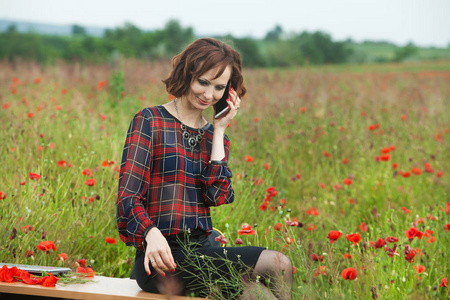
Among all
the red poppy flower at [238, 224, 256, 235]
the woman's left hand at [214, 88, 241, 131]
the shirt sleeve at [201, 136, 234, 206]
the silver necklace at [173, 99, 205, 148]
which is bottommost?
the red poppy flower at [238, 224, 256, 235]

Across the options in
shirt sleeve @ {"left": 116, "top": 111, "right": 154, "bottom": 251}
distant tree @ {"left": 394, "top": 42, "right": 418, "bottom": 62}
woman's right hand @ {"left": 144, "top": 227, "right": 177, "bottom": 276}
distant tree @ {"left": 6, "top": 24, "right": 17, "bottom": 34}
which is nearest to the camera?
woman's right hand @ {"left": 144, "top": 227, "right": 177, "bottom": 276}

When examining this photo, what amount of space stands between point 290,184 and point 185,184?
8.01 ft

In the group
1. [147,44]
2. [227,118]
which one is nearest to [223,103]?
[227,118]

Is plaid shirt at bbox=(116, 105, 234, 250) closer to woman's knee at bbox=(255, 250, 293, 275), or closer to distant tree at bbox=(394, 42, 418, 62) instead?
woman's knee at bbox=(255, 250, 293, 275)

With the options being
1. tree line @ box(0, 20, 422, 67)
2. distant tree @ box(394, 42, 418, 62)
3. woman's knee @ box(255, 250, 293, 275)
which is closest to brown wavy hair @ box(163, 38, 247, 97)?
woman's knee @ box(255, 250, 293, 275)

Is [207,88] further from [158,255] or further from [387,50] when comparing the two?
[387,50]

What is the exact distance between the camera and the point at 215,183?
2.45 m

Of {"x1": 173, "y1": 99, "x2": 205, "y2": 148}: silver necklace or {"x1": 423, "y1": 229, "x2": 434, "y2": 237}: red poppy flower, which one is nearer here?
{"x1": 173, "y1": 99, "x2": 205, "y2": 148}: silver necklace

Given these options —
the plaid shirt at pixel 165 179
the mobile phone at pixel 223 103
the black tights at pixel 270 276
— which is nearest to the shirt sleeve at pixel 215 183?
the plaid shirt at pixel 165 179

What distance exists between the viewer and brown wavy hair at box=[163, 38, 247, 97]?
94.7 inches

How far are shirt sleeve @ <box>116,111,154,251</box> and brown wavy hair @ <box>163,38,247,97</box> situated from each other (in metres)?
0.24

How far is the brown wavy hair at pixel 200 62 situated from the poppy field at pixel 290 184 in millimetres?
723

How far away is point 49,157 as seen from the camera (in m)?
4.10

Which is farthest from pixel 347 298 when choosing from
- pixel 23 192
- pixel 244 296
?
pixel 23 192
